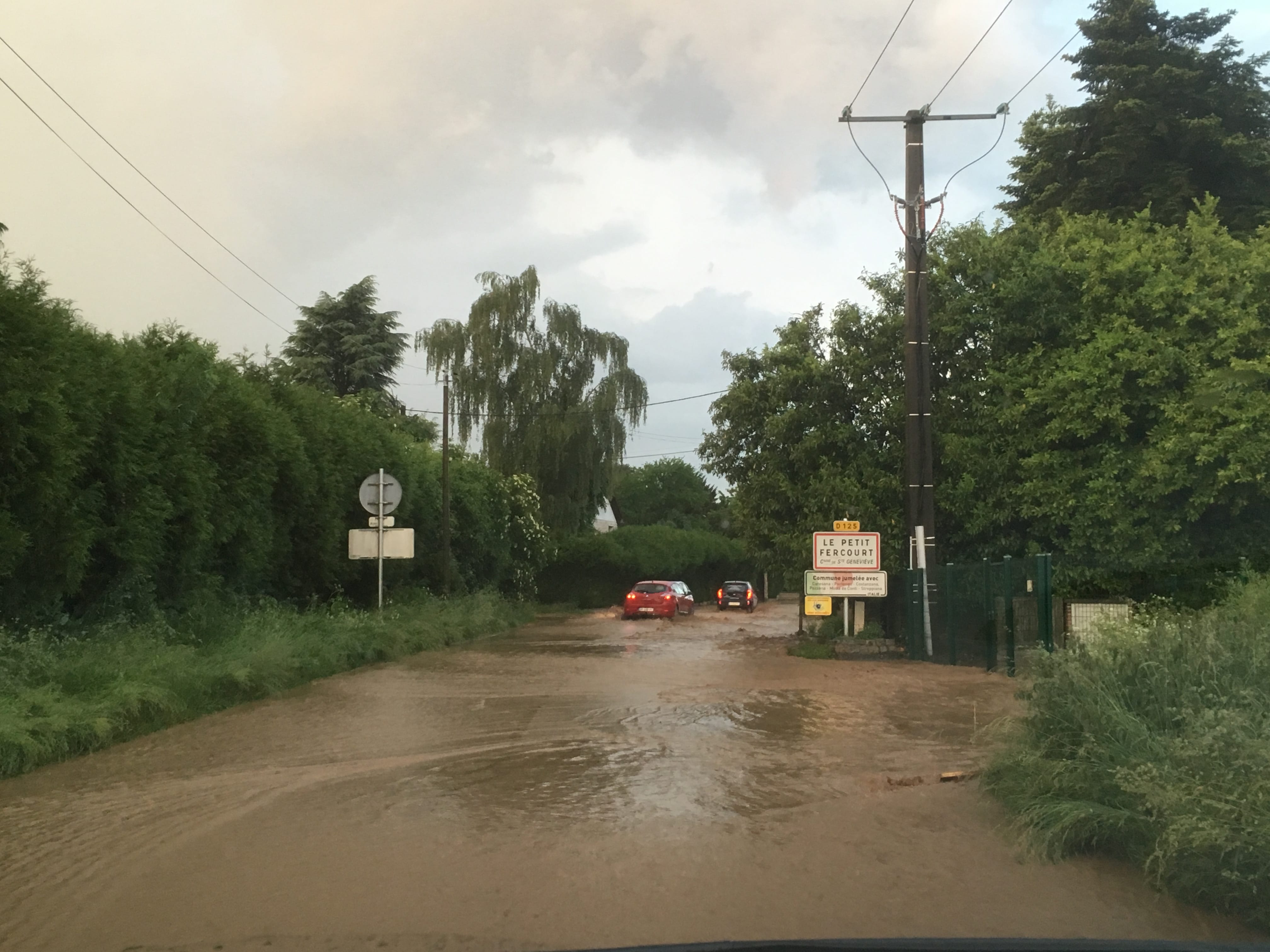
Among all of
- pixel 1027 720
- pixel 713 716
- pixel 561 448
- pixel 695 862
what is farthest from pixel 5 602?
pixel 561 448

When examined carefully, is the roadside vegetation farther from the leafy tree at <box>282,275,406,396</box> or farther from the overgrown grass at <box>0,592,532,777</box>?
the leafy tree at <box>282,275,406,396</box>

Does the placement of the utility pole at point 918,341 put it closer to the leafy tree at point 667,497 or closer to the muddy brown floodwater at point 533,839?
the muddy brown floodwater at point 533,839

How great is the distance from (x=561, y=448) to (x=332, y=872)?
37.3m

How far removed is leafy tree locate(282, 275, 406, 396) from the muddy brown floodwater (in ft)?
120

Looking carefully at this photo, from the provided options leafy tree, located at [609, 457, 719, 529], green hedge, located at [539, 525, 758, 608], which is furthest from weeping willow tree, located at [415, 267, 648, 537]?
leafy tree, located at [609, 457, 719, 529]

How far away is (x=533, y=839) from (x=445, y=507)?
23.1 metres

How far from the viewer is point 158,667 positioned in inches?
491

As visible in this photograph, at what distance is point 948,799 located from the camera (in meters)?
8.09

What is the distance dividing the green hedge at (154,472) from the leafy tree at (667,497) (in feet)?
231

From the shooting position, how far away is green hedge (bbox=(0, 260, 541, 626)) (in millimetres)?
12289

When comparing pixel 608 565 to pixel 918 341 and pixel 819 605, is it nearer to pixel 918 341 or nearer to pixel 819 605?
pixel 819 605

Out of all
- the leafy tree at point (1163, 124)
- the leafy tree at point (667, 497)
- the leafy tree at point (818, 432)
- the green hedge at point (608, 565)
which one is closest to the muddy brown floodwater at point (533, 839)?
the leafy tree at point (818, 432)

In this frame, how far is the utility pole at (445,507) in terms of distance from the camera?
29.8 metres

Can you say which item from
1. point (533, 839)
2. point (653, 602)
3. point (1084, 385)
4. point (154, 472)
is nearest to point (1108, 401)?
point (1084, 385)
